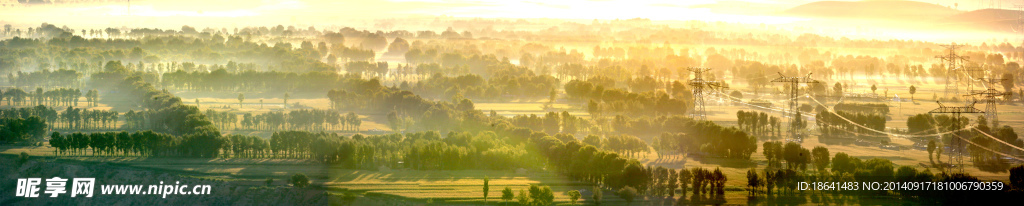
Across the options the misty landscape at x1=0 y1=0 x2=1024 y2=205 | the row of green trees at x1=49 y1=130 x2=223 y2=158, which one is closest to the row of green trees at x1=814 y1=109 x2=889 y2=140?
the misty landscape at x1=0 y1=0 x2=1024 y2=205

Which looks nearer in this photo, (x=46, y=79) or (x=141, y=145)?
(x=141, y=145)

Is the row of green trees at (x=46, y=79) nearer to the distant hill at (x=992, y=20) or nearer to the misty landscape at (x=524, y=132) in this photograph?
the misty landscape at (x=524, y=132)

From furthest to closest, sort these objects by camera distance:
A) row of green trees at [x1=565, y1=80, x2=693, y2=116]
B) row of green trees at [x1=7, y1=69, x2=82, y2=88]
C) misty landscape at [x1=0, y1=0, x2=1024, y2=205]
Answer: row of green trees at [x1=7, y1=69, x2=82, y2=88]
row of green trees at [x1=565, y1=80, x2=693, y2=116]
misty landscape at [x1=0, y1=0, x2=1024, y2=205]

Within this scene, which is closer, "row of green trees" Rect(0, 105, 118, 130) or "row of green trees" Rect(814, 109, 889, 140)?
"row of green trees" Rect(814, 109, 889, 140)

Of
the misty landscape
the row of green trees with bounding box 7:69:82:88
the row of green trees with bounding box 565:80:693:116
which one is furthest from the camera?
the row of green trees with bounding box 7:69:82:88

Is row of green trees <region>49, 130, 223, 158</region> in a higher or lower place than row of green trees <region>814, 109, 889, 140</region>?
lower

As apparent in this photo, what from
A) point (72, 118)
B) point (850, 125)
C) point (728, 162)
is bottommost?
point (728, 162)

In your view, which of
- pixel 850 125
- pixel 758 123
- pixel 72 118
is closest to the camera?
pixel 72 118

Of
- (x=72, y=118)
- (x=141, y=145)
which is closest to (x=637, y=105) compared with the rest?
(x=141, y=145)

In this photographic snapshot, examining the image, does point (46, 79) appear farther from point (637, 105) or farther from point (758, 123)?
point (758, 123)

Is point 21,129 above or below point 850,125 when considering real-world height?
below

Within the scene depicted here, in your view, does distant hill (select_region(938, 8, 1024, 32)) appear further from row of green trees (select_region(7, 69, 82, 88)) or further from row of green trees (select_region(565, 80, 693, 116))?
row of green trees (select_region(7, 69, 82, 88))

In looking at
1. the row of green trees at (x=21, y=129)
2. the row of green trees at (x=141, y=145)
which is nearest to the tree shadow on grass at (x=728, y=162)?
the row of green trees at (x=141, y=145)
